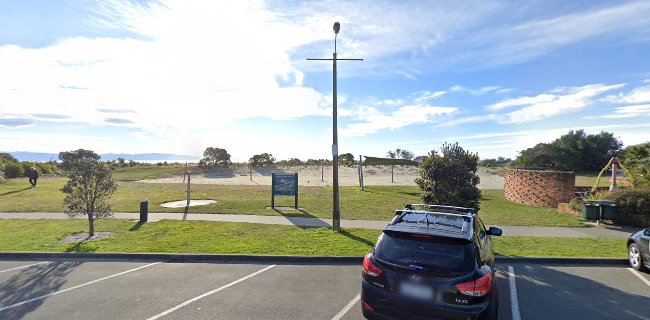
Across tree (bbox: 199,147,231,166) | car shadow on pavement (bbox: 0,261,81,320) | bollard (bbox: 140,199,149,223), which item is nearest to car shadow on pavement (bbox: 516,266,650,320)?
car shadow on pavement (bbox: 0,261,81,320)

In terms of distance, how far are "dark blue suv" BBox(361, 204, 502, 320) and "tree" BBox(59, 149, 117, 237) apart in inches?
366

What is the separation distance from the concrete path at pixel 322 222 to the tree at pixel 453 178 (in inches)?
121

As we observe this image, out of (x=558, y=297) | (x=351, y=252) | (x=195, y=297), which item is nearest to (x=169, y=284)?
(x=195, y=297)

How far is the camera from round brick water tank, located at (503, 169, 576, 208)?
56.2ft

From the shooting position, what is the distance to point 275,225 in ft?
40.5

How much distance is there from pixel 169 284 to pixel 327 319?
3.34 metres

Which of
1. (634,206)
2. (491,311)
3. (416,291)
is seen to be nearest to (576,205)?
(634,206)

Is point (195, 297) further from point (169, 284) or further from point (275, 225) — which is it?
point (275, 225)

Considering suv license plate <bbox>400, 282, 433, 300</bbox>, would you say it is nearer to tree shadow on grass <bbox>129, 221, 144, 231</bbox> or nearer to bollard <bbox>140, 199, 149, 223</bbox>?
tree shadow on grass <bbox>129, 221, 144, 231</bbox>

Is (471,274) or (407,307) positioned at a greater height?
(471,274)

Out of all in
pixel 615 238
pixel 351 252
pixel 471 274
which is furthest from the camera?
pixel 615 238

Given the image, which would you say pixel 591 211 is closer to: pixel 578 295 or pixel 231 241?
pixel 578 295

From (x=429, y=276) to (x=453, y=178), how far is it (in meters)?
5.70

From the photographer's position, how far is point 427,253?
4.34 meters
